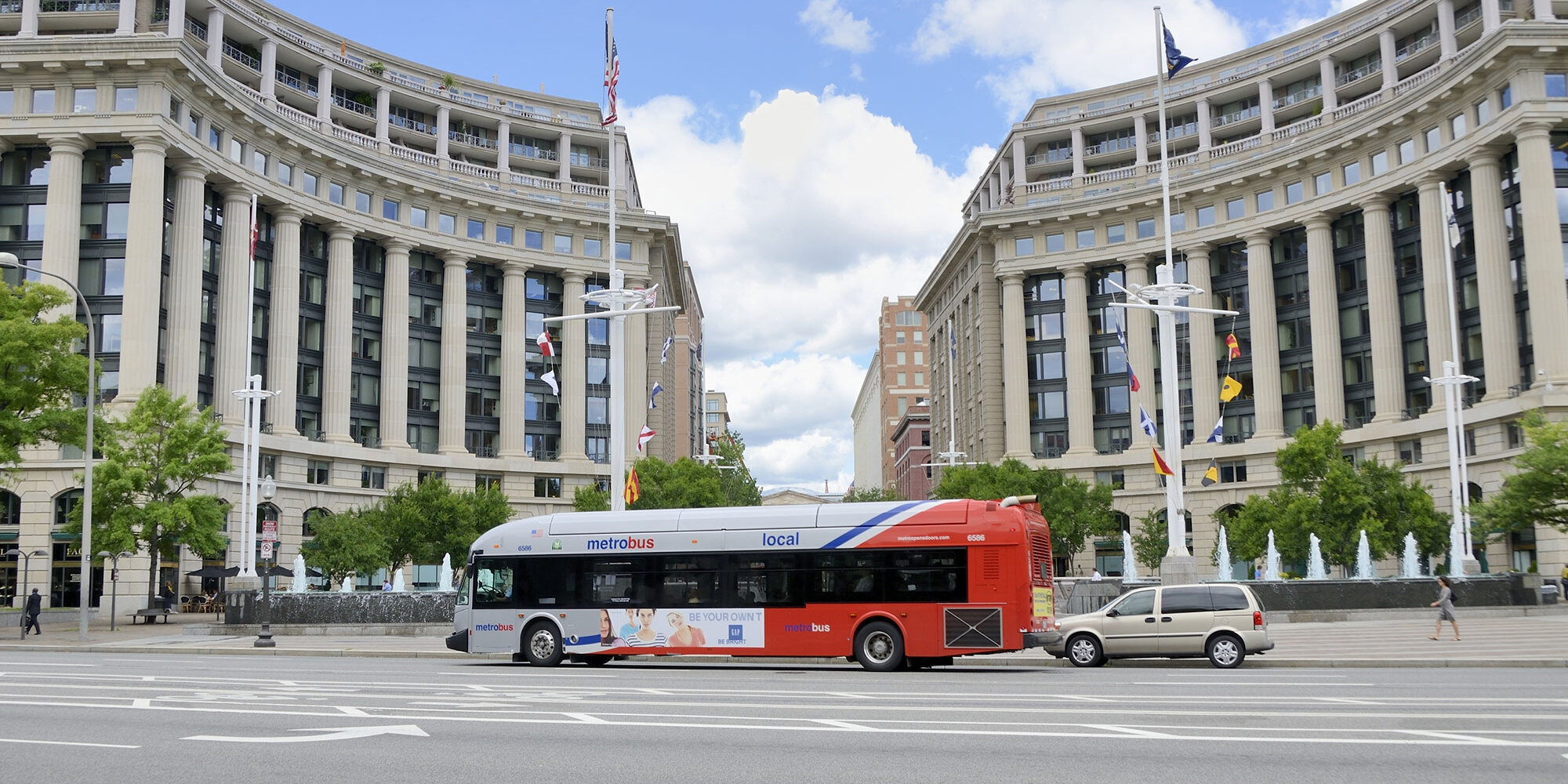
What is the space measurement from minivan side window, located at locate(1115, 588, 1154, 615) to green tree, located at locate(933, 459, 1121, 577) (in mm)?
48930

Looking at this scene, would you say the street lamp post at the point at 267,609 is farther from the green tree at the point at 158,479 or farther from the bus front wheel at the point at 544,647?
the bus front wheel at the point at 544,647

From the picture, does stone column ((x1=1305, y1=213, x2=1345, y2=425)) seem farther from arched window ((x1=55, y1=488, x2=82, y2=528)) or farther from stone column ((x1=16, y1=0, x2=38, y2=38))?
stone column ((x1=16, y1=0, x2=38, y2=38))

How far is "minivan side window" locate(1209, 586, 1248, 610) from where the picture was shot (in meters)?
25.2

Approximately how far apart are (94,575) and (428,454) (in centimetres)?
2520

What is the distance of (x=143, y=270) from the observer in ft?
194

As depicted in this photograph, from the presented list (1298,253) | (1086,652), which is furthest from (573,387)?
(1086,652)

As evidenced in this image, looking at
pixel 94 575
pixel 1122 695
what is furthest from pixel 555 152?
pixel 1122 695

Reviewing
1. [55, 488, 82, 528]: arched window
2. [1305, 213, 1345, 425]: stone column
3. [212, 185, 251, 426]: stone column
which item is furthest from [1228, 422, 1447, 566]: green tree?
[55, 488, 82, 528]: arched window

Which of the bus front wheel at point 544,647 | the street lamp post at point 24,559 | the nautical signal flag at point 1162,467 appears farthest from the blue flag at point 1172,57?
the street lamp post at point 24,559

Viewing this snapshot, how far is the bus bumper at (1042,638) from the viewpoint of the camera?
24328mm

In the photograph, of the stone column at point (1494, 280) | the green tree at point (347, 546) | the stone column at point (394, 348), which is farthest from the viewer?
the stone column at point (394, 348)

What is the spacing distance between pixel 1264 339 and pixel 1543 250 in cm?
2226

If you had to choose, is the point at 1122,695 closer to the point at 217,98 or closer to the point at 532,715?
the point at 532,715

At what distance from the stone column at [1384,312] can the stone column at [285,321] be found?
213 ft
